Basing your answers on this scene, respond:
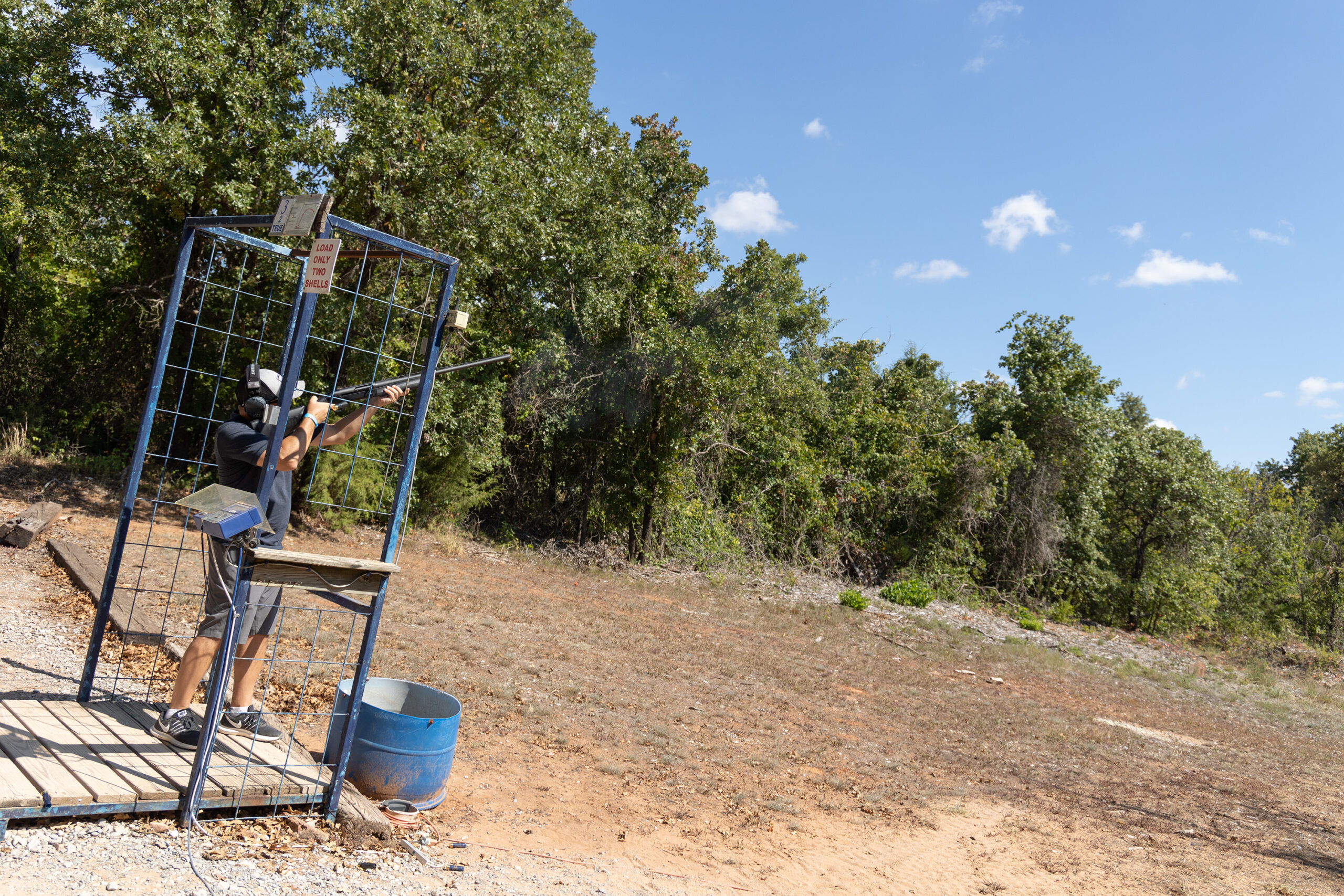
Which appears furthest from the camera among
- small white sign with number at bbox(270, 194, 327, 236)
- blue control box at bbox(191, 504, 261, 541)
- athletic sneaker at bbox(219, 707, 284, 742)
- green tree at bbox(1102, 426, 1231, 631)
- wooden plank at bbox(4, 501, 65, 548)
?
green tree at bbox(1102, 426, 1231, 631)

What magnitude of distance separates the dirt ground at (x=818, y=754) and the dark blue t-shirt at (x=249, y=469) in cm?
149

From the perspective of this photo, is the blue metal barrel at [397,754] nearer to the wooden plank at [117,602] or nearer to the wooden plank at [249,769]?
the wooden plank at [249,769]

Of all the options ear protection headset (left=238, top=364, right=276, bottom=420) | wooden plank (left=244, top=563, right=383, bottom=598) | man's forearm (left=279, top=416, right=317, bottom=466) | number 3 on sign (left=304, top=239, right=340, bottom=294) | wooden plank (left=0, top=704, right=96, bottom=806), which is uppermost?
number 3 on sign (left=304, top=239, right=340, bottom=294)

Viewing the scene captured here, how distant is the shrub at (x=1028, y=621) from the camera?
52.7 feet

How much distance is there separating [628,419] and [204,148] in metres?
8.08

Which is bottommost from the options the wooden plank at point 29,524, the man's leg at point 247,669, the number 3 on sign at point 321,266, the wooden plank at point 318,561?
the wooden plank at point 29,524

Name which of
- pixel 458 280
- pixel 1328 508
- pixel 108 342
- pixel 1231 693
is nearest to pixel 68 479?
pixel 108 342

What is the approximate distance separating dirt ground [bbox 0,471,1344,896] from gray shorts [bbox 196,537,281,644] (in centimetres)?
118

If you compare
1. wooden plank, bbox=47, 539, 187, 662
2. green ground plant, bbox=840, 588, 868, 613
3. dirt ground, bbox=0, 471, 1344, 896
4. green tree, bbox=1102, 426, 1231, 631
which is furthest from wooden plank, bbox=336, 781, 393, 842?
green tree, bbox=1102, 426, 1231, 631

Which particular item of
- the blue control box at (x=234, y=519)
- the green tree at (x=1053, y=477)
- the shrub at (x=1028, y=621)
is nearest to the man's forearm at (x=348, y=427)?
the blue control box at (x=234, y=519)

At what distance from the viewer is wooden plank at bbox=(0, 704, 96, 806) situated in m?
2.82

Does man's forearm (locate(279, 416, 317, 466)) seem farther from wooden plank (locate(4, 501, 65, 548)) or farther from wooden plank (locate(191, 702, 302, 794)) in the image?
wooden plank (locate(4, 501, 65, 548))

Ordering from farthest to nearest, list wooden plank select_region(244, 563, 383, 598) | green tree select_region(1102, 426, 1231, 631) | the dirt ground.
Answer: green tree select_region(1102, 426, 1231, 631) < the dirt ground < wooden plank select_region(244, 563, 383, 598)

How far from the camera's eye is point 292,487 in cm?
609
